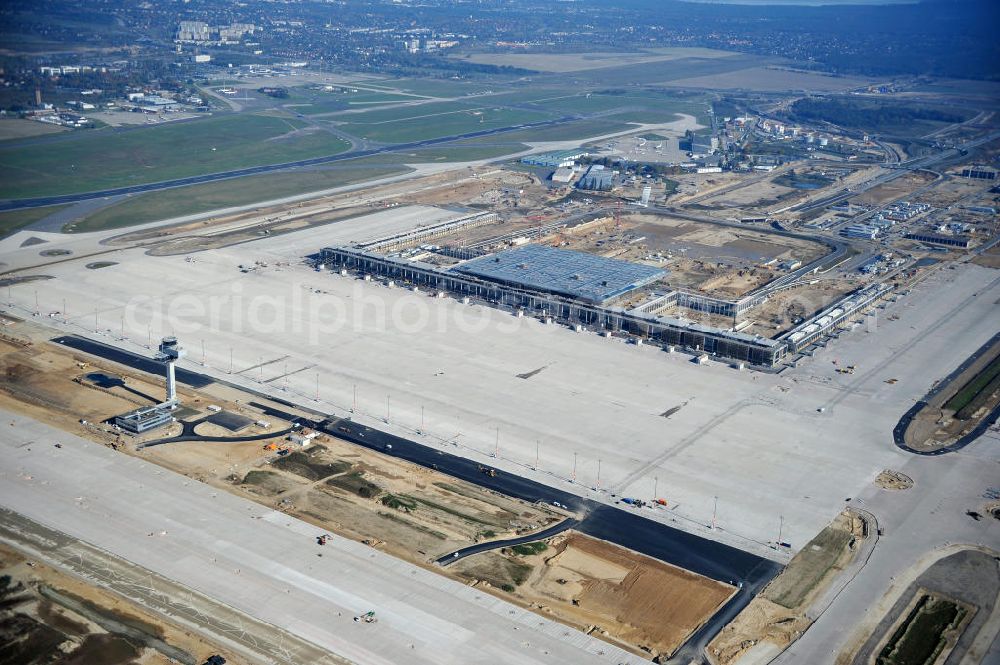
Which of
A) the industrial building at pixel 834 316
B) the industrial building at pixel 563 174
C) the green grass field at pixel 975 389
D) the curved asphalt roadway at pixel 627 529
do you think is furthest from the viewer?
the industrial building at pixel 563 174

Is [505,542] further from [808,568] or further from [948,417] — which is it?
[948,417]

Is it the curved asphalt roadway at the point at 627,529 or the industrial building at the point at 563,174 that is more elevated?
the industrial building at the point at 563,174

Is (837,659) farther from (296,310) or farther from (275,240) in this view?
(275,240)

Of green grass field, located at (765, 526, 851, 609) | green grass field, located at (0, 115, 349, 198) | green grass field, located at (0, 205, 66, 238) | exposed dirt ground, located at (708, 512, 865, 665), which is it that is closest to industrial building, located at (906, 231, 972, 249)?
exposed dirt ground, located at (708, 512, 865, 665)

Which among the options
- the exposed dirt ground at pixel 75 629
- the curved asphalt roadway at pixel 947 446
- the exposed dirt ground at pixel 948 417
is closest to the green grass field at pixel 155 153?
the exposed dirt ground at pixel 75 629

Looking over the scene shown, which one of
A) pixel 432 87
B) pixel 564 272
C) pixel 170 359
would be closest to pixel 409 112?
pixel 432 87

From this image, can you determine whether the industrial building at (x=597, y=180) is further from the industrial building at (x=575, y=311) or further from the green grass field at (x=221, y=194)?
the industrial building at (x=575, y=311)

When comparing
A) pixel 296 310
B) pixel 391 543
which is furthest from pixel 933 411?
pixel 296 310
